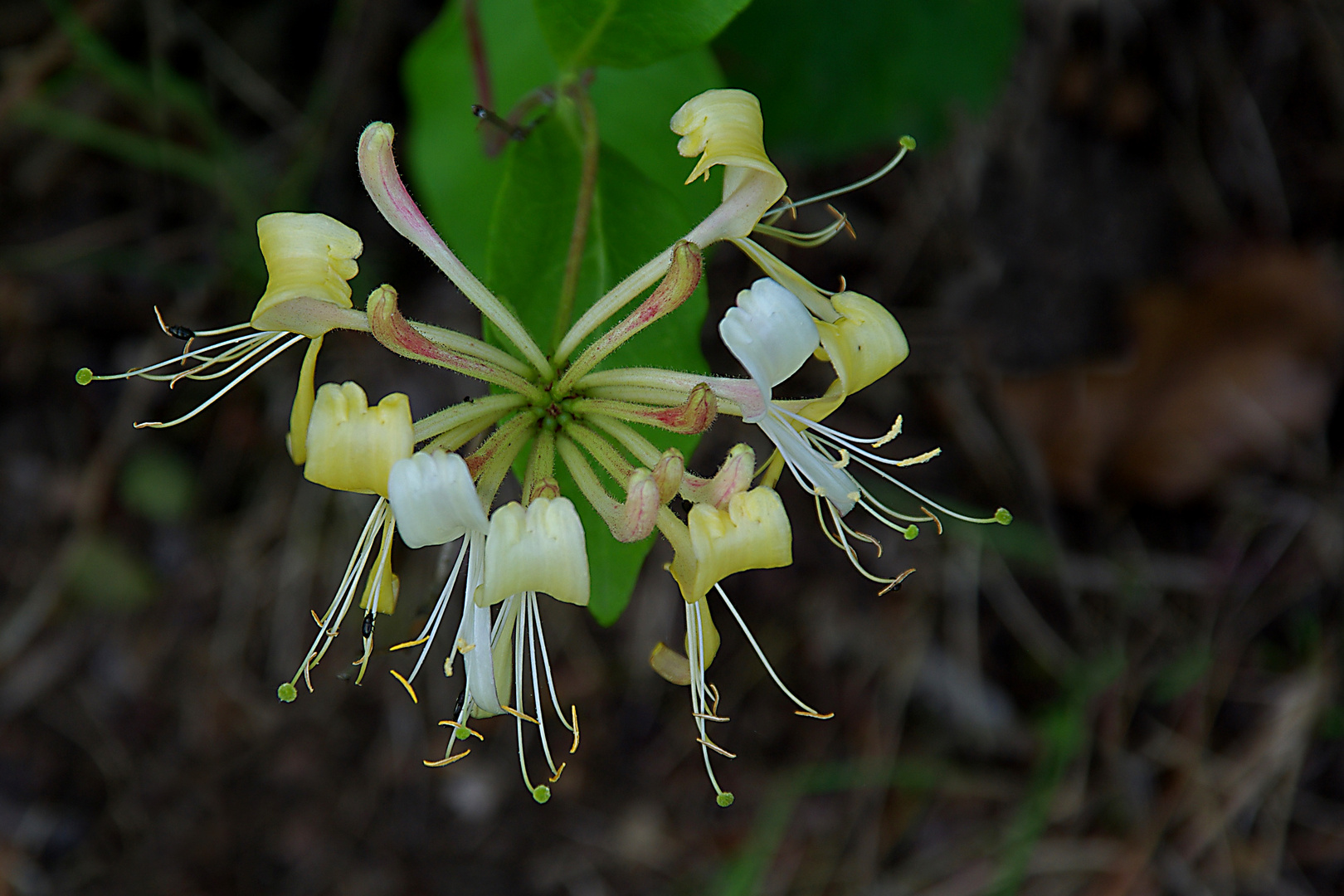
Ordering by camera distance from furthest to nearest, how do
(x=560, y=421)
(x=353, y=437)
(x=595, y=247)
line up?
1. (x=595, y=247)
2. (x=560, y=421)
3. (x=353, y=437)

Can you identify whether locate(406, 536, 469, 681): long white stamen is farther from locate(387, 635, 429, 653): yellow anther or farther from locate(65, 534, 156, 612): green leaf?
locate(65, 534, 156, 612): green leaf

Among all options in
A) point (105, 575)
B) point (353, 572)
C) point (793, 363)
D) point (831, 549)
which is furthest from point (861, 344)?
point (105, 575)

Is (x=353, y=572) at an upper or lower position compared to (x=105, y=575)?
upper

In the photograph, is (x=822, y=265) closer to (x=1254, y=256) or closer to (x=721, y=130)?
(x=1254, y=256)

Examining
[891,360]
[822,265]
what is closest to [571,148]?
[891,360]

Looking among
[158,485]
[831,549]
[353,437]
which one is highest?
[353,437]

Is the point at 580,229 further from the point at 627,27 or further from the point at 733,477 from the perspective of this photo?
the point at 733,477

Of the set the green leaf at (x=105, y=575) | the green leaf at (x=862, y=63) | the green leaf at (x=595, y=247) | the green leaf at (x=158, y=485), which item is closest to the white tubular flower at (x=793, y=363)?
the green leaf at (x=595, y=247)

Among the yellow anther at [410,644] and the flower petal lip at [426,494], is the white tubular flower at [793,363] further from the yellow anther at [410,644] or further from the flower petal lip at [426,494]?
the yellow anther at [410,644]

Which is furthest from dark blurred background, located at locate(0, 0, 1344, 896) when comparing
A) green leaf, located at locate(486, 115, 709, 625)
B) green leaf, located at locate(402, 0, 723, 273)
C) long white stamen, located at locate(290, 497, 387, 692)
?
long white stamen, located at locate(290, 497, 387, 692)
